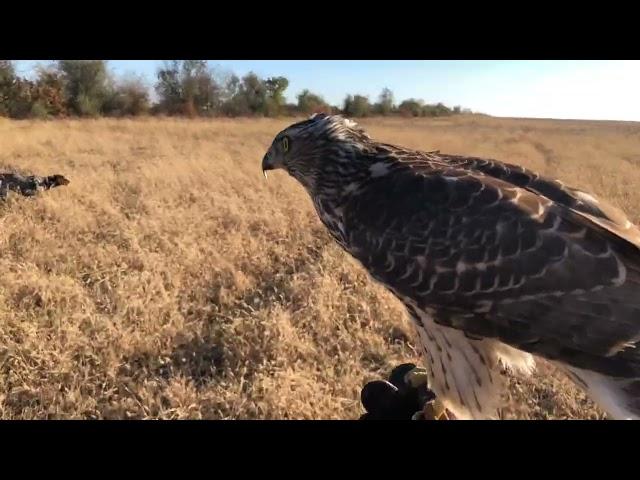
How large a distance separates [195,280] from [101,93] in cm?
3307

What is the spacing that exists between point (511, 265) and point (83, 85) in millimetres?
35212

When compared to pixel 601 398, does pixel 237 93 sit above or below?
above

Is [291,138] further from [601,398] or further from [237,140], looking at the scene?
[237,140]

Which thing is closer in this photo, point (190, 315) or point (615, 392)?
point (615, 392)

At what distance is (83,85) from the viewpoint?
1307 inches

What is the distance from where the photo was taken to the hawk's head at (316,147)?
3703 mm

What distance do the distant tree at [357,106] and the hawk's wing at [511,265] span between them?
83.7 ft

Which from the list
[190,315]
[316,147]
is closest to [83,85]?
[190,315]

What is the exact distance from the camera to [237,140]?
22.0 metres

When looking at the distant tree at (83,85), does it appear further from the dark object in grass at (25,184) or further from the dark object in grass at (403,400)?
the dark object in grass at (403,400)

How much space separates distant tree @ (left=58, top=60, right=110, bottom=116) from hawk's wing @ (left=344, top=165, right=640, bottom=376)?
108 ft

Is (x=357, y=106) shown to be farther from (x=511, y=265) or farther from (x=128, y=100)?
(x=511, y=265)

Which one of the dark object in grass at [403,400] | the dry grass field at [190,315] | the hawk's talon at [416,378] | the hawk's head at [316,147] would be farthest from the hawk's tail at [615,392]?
the hawk's head at [316,147]

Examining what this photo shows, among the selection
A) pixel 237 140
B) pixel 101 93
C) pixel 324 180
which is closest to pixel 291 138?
pixel 324 180
